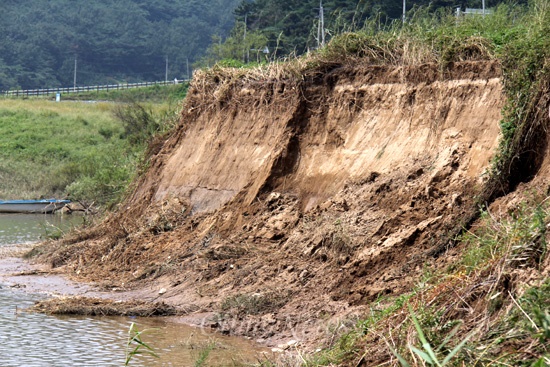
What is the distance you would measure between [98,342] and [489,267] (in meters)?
4.93

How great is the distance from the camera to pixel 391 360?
7.23m

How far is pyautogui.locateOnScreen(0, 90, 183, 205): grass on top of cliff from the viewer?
33.3m

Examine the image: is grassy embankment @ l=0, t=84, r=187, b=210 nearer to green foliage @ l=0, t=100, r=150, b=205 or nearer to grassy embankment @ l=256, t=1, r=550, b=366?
green foliage @ l=0, t=100, r=150, b=205

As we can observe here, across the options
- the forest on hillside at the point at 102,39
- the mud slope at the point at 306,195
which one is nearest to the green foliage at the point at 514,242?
the mud slope at the point at 306,195

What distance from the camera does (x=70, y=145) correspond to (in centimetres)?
4606

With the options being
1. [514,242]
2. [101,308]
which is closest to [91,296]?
[101,308]

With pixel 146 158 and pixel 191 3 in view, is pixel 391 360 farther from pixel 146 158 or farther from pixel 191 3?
Answer: pixel 191 3

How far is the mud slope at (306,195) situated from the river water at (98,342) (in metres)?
0.67

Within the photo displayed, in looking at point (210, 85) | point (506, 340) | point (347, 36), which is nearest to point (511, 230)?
point (506, 340)

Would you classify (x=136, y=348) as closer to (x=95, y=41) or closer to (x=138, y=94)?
(x=138, y=94)

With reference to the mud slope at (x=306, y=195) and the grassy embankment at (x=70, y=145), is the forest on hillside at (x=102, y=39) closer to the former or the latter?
the grassy embankment at (x=70, y=145)

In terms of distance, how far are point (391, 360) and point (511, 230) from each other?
1711 millimetres

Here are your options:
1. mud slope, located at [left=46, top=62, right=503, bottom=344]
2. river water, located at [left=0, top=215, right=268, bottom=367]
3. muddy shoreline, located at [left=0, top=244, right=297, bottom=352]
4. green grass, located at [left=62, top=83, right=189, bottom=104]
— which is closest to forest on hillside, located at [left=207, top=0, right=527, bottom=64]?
green grass, located at [left=62, top=83, right=189, bottom=104]

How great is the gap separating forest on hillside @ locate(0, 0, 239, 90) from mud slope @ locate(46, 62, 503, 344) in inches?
3072
